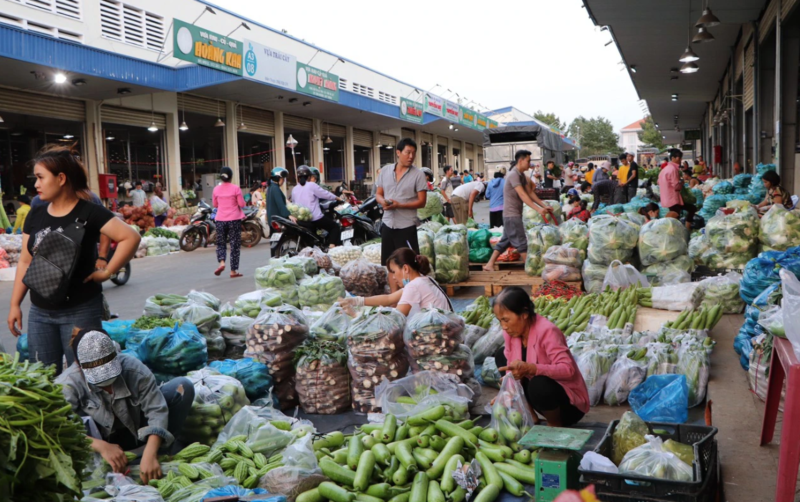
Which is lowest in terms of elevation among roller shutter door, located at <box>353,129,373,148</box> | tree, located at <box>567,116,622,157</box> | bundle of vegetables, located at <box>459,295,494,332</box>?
bundle of vegetables, located at <box>459,295,494,332</box>

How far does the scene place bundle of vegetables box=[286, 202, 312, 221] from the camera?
36.9 ft

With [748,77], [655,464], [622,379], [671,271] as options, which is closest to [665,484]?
[655,464]

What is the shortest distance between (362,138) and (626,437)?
34393 mm

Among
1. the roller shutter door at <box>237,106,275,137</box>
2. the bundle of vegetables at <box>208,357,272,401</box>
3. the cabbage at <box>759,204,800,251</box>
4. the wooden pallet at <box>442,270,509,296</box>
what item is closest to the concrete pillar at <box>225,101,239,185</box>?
the roller shutter door at <box>237,106,275,137</box>

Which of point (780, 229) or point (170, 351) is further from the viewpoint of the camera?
point (780, 229)

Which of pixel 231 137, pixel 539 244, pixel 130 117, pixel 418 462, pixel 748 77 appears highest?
pixel 130 117

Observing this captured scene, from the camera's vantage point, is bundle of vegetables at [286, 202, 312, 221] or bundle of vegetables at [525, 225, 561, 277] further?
bundle of vegetables at [286, 202, 312, 221]

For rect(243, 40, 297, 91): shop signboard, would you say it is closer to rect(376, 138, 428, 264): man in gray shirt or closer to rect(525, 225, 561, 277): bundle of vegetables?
rect(525, 225, 561, 277): bundle of vegetables

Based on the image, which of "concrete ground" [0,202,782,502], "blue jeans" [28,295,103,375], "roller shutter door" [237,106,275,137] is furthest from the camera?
"roller shutter door" [237,106,275,137]

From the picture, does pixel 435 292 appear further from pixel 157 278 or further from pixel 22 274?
pixel 157 278

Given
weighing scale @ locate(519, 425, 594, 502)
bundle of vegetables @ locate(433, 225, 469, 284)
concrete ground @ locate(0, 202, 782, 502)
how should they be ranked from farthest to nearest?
bundle of vegetables @ locate(433, 225, 469, 284), concrete ground @ locate(0, 202, 782, 502), weighing scale @ locate(519, 425, 594, 502)

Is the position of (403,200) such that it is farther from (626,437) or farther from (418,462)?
(626,437)

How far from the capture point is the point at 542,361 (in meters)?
4.03

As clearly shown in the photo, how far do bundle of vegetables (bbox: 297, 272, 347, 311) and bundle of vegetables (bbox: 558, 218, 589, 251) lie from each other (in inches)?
125
